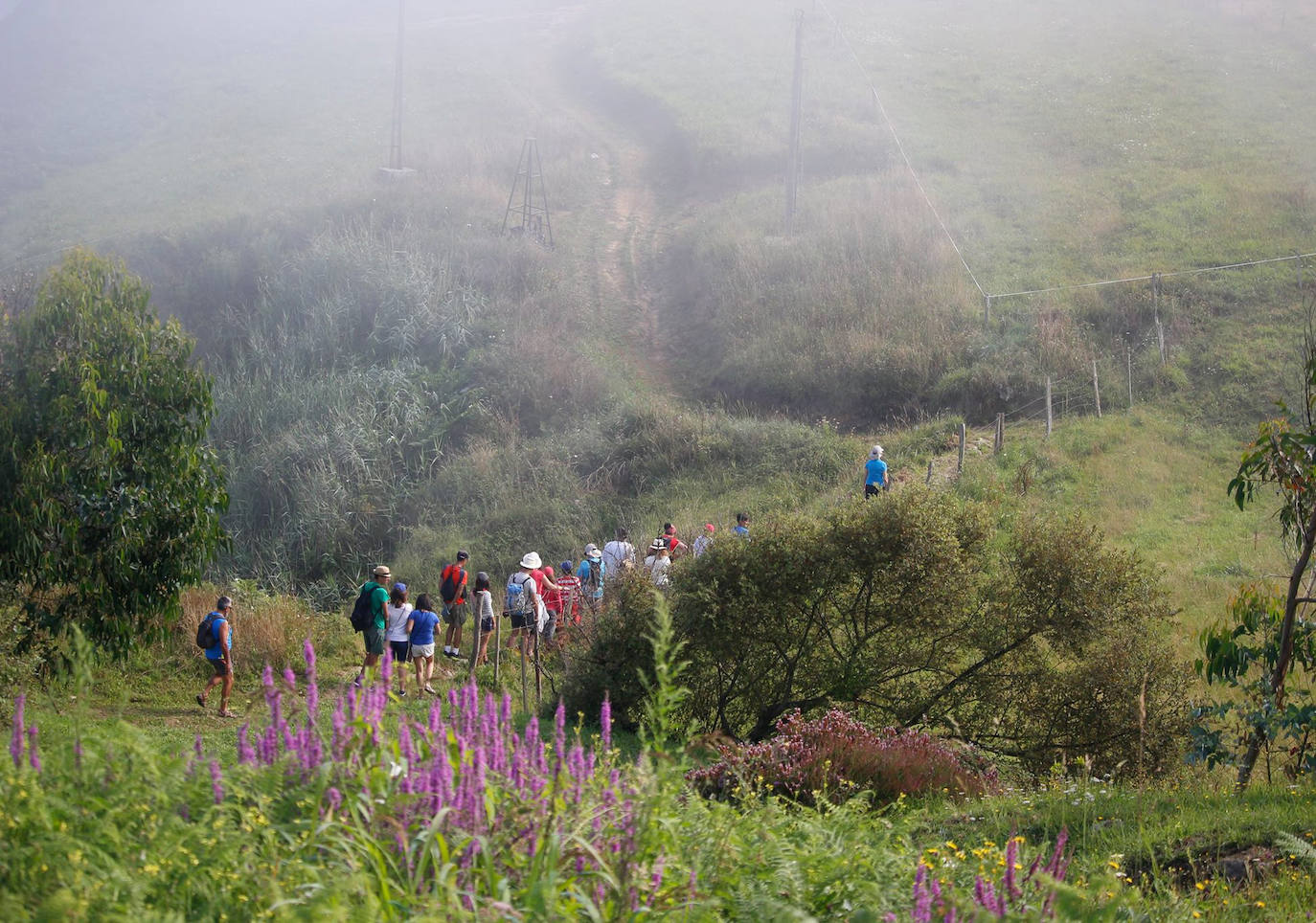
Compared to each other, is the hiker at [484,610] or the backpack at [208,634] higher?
the backpack at [208,634]

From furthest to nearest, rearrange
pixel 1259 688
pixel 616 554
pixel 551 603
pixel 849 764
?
pixel 616 554
pixel 551 603
pixel 849 764
pixel 1259 688

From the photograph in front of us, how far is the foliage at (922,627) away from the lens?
10164 millimetres

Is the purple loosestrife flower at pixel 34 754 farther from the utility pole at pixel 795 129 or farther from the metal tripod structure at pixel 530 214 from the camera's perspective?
the metal tripod structure at pixel 530 214

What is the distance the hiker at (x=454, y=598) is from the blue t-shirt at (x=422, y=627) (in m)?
1.40

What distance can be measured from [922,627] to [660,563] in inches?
141

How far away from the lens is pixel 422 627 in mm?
12594

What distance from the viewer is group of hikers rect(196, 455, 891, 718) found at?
38.7ft

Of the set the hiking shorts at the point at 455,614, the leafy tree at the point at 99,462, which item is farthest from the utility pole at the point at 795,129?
the leafy tree at the point at 99,462

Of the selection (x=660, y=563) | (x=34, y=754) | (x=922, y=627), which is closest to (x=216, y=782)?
(x=34, y=754)

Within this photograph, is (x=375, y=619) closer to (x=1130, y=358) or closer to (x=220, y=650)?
(x=220, y=650)

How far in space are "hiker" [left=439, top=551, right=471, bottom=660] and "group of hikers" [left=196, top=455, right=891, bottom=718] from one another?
0.01 m

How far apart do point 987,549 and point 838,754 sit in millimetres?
4133

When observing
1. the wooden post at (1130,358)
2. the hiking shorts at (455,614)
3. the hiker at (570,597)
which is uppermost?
the wooden post at (1130,358)

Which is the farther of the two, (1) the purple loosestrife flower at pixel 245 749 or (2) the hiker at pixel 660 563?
(2) the hiker at pixel 660 563
